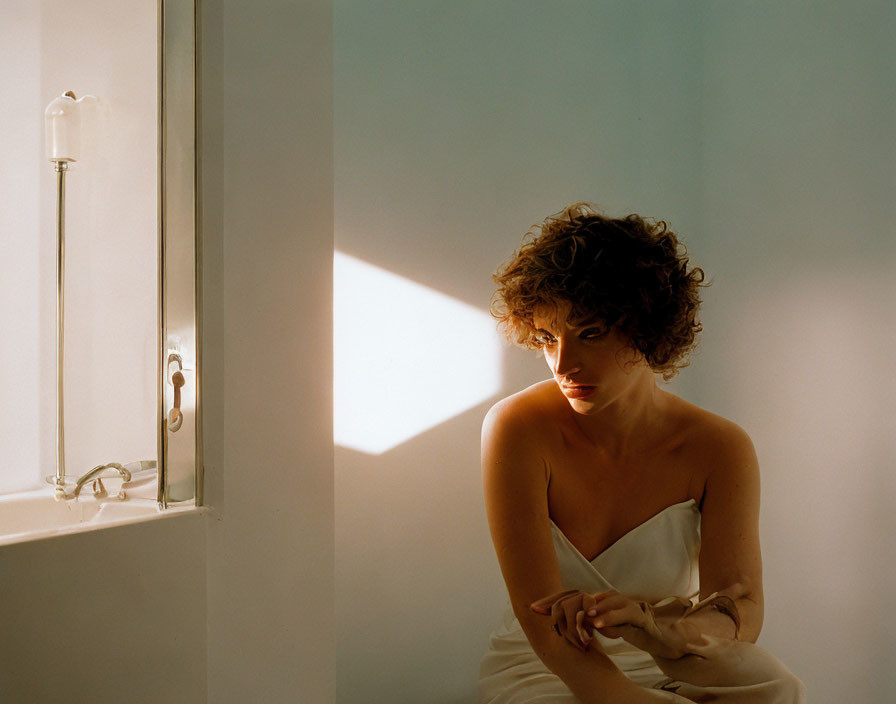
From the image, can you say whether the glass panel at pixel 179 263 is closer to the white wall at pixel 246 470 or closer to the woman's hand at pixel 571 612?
the white wall at pixel 246 470

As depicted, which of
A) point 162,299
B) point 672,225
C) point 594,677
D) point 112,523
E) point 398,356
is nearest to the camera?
point 112,523

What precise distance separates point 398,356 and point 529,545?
19.7 inches

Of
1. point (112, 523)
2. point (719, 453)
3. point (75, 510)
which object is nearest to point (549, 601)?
point (719, 453)

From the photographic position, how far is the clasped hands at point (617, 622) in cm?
104

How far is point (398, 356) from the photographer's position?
61.2 inches

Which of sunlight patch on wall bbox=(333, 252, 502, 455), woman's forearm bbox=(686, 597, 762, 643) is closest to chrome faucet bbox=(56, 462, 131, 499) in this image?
sunlight patch on wall bbox=(333, 252, 502, 455)

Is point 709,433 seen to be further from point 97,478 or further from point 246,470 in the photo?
point 97,478

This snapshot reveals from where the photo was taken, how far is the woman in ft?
3.74

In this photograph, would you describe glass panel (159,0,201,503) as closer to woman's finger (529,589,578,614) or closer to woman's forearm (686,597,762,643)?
woman's finger (529,589,578,614)

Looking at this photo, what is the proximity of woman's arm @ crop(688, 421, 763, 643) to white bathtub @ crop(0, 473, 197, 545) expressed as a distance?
30.4 inches

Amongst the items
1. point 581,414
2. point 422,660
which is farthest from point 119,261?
point 422,660

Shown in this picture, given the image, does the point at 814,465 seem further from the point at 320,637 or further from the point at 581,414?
the point at 320,637

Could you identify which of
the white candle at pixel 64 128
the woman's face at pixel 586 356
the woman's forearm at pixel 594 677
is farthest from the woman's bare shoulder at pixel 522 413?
the white candle at pixel 64 128

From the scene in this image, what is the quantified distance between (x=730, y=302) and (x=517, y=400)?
2.71ft
